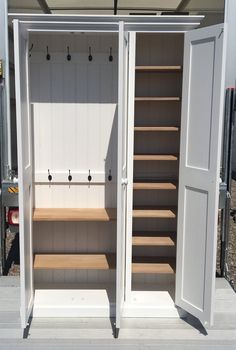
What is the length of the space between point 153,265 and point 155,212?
0.41 m

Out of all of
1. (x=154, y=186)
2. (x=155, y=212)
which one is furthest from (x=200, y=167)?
(x=155, y=212)

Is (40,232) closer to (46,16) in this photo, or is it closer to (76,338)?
(76,338)

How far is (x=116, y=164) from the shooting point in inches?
133

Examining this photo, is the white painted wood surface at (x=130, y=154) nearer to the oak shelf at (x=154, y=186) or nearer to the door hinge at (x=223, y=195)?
the oak shelf at (x=154, y=186)

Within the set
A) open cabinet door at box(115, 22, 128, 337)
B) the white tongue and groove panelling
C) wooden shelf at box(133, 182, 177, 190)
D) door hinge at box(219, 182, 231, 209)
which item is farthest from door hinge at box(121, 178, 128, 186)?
door hinge at box(219, 182, 231, 209)

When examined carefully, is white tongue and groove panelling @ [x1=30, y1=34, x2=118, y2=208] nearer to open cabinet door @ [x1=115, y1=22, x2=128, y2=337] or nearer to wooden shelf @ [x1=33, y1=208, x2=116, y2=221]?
wooden shelf @ [x1=33, y1=208, x2=116, y2=221]

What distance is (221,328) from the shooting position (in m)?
2.91

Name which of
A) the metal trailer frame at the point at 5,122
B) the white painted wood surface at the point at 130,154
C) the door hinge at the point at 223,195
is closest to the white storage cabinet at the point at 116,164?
the white painted wood surface at the point at 130,154

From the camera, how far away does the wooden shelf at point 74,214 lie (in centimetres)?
314

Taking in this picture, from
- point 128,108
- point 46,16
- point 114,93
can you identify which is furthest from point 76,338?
point 46,16

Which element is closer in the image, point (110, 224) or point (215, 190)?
point (215, 190)

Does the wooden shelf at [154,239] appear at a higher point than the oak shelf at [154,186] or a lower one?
lower

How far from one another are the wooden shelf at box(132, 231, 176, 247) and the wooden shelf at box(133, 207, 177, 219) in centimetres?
18

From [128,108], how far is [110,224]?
39.5 inches
